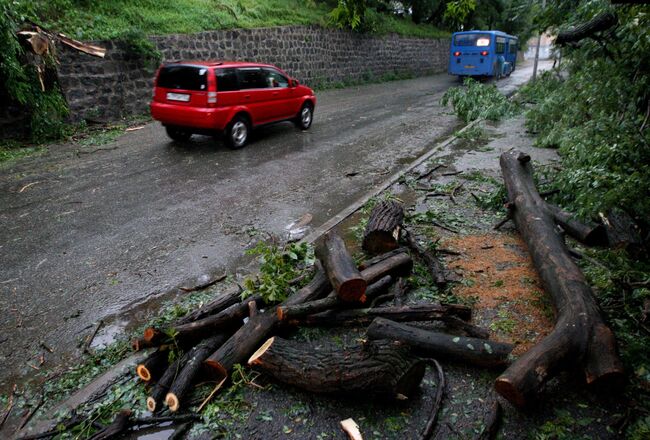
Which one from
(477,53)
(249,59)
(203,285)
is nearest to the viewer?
(203,285)

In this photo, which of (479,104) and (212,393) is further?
(479,104)

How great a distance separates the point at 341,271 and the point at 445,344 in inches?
42.6

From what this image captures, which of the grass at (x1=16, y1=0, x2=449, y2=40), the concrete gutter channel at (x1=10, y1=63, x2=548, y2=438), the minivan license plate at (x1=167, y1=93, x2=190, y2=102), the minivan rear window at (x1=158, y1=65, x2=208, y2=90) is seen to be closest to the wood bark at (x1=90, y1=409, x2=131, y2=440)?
the concrete gutter channel at (x1=10, y1=63, x2=548, y2=438)

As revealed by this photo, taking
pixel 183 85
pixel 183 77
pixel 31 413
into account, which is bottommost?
pixel 31 413

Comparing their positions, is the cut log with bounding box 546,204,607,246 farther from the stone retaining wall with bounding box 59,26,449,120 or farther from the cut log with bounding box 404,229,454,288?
the stone retaining wall with bounding box 59,26,449,120

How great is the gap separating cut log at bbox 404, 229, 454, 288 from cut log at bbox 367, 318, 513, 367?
1075 millimetres

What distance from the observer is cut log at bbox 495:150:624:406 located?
2.98 m

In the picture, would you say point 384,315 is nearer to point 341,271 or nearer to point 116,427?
point 341,271

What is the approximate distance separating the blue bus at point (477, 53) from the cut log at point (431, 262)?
954 inches

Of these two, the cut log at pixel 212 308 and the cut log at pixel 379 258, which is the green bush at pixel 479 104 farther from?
the cut log at pixel 212 308

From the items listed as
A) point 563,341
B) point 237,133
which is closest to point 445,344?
point 563,341

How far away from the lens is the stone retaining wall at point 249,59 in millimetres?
12117

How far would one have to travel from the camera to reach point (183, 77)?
31.9 feet

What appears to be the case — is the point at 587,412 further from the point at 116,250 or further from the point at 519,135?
the point at 519,135
